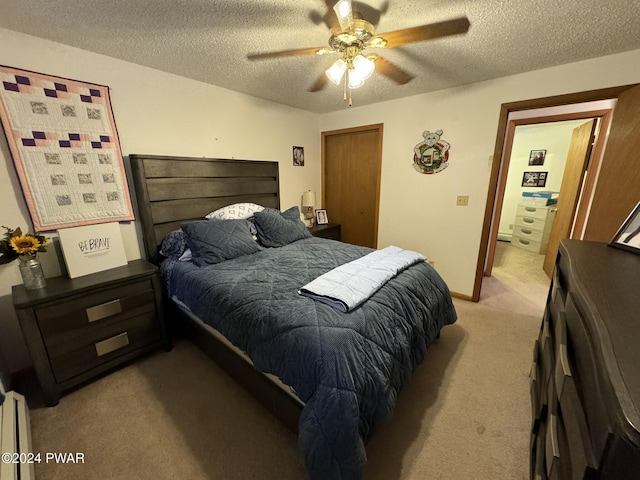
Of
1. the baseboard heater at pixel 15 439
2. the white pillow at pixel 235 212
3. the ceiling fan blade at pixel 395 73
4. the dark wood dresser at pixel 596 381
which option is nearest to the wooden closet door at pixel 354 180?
the ceiling fan blade at pixel 395 73

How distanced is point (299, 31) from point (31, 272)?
2.21m

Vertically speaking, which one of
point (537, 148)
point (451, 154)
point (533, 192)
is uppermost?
point (537, 148)

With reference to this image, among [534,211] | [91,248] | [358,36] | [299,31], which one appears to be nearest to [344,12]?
[358,36]

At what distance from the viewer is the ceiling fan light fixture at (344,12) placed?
A: 112 centimetres

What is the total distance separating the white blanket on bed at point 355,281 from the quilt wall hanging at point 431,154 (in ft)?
4.49

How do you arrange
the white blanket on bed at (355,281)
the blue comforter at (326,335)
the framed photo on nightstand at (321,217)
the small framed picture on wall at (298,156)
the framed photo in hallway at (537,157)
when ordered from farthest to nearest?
the framed photo in hallway at (537,157) → the framed photo on nightstand at (321,217) → the small framed picture on wall at (298,156) → the white blanket on bed at (355,281) → the blue comforter at (326,335)

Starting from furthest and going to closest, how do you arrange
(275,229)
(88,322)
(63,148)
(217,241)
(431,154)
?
(431,154), (275,229), (217,241), (63,148), (88,322)

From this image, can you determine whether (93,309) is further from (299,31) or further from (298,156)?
(298,156)

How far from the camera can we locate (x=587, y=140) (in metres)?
2.89

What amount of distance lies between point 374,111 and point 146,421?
3.55m

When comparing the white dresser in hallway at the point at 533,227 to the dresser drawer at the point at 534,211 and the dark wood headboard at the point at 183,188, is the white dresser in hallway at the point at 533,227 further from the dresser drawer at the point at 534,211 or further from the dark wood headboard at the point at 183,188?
the dark wood headboard at the point at 183,188

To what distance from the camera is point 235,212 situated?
2.58 meters

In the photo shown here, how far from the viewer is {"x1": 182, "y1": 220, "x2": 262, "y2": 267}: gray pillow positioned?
6.63ft

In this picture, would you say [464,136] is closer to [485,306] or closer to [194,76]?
[485,306]
